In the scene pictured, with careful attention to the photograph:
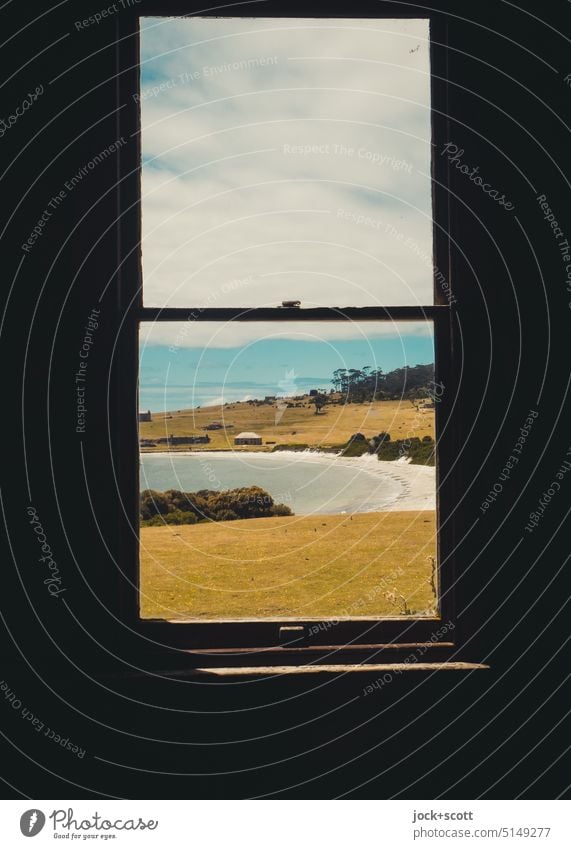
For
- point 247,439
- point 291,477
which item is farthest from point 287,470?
point 247,439

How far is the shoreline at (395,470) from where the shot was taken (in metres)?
1.71

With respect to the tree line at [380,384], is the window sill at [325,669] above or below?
below

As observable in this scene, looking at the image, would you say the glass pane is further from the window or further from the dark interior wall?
the dark interior wall

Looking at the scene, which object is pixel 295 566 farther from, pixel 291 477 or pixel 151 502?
pixel 151 502

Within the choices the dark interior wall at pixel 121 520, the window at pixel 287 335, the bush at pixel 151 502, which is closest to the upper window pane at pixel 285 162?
the window at pixel 287 335

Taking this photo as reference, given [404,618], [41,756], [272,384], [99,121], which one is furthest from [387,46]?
[41,756]

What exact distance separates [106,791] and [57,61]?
190 centimetres

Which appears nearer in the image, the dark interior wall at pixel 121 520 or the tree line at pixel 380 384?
the dark interior wall at pixel 121 520

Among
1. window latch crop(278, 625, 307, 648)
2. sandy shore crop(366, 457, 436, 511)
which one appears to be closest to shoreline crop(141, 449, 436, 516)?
→ sandy shore crop(366, 457, 436, 511)

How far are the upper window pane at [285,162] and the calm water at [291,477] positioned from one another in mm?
428

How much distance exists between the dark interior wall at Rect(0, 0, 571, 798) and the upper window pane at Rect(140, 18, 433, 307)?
109 millimetres

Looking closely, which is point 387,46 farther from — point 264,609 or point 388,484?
point 264,609

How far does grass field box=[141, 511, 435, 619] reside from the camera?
68.1 inches

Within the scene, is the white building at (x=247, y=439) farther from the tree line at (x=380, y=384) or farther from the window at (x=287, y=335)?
the tree line at (x=380, y=384)
